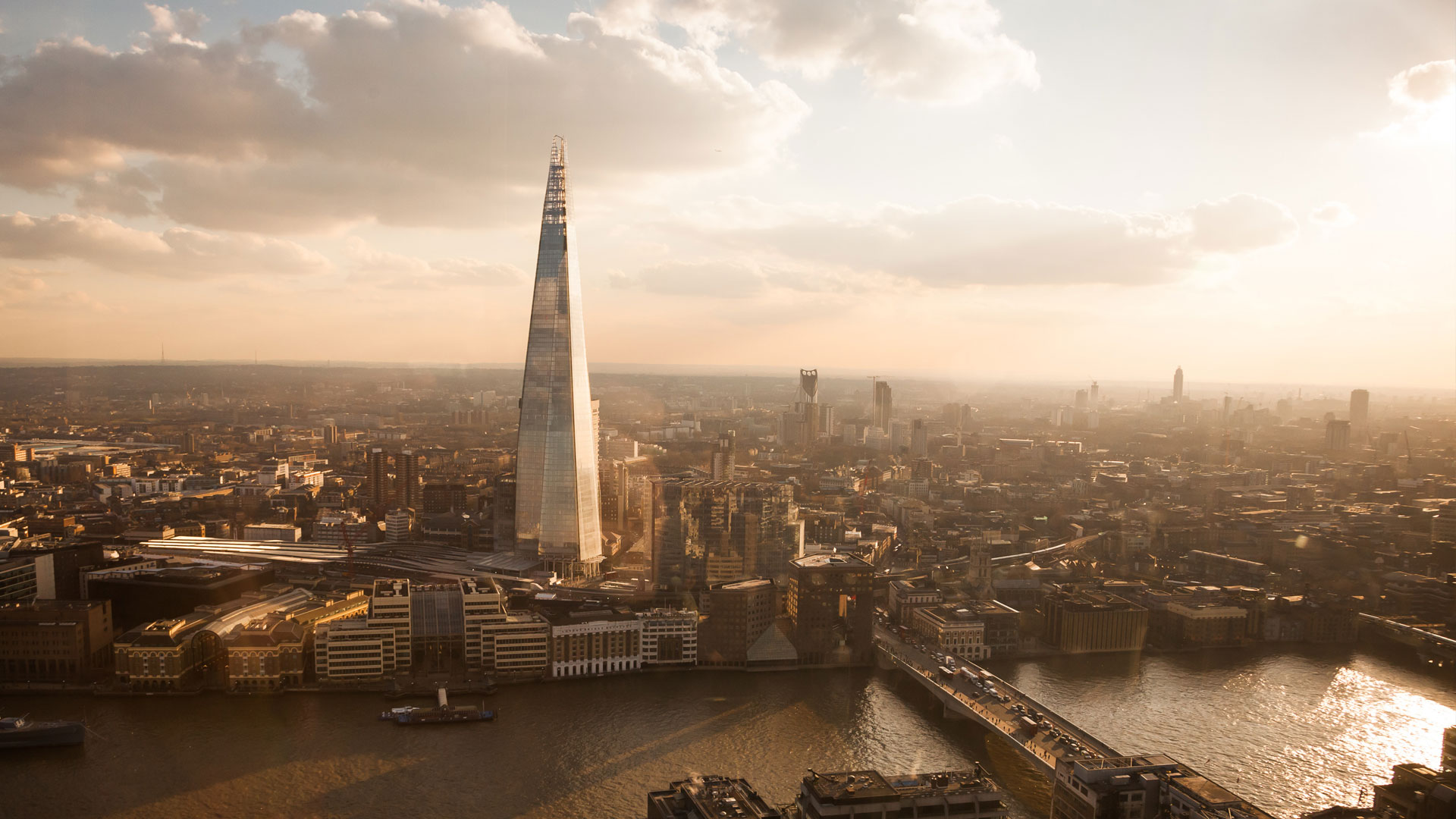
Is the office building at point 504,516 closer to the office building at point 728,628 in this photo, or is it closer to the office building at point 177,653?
the office building at point 177,653

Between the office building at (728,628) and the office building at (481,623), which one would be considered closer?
the office building at (481,623)

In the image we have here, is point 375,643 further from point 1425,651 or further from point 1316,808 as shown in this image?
point 1425,651

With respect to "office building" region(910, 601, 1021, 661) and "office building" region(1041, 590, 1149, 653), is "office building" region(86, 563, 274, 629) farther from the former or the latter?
"office building" region(1041, 590, 1149, 653)

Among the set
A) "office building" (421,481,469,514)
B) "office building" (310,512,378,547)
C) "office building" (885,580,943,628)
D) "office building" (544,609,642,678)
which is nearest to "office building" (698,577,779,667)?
"office building" (544,609,642,678)

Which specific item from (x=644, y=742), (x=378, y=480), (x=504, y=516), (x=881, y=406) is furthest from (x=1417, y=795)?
(x=881, y=406)

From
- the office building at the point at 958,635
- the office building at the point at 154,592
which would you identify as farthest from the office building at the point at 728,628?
the office building at the point at 154,592

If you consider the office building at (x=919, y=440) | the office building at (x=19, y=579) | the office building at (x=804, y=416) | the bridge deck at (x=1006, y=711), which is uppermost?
the office building at (x=804, y=416)

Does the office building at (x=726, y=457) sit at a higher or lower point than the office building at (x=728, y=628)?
higher

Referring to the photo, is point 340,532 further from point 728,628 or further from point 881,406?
point 881,406
